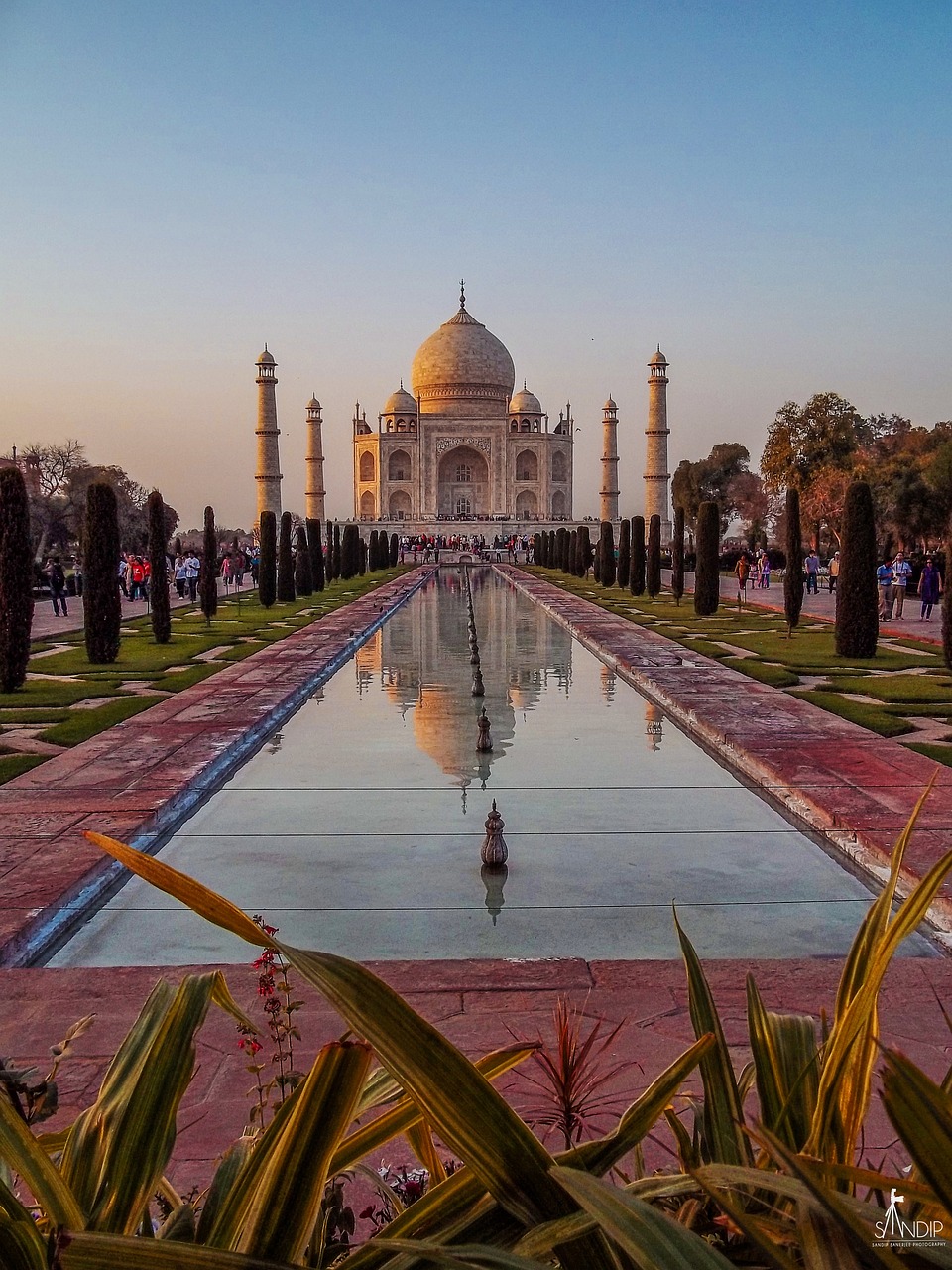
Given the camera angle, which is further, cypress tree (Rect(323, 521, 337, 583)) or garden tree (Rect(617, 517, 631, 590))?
cypress tree (Rect(323, 521, 337, 583))

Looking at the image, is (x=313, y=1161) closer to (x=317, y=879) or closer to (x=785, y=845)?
(x=317, y=879)

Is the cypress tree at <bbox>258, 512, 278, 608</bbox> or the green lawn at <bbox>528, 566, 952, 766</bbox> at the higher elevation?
the cypress tree at <bbox>258, 512, 278, 608</bbox>

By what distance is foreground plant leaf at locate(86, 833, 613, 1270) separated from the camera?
2.35ft

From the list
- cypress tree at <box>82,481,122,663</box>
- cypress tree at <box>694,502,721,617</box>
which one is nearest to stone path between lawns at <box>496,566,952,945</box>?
cypress tree at <box>82,481,122,663</box>

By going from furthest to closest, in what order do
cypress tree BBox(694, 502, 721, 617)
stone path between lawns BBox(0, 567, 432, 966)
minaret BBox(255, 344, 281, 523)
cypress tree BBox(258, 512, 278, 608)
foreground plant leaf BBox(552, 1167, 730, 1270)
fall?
1. minaret BBox(255, 344, 281, 523)
2. cypress tree BBox(258, 512, 278, 608)
3. cypress tree BBox(694, 502, 721, 617)
4. stone path between lawns BBox(0, 567, 432, 966)
5. foreground plant leaf BBox(552, 1167, 730, 1270)

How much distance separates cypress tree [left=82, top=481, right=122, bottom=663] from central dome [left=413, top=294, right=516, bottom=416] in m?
A: 36.4

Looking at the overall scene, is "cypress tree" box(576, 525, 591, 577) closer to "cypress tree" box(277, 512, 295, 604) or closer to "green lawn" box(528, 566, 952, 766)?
"cypress tree" box(277, 512, 295, 604)

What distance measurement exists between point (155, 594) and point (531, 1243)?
33.7 feet

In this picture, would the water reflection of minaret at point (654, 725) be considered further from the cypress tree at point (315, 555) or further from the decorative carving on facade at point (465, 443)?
the decorative carving on facade at point (465, 443)

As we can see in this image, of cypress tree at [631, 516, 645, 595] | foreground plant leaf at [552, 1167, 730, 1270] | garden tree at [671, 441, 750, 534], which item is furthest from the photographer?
garden tree at [671, 441, 750, 534]

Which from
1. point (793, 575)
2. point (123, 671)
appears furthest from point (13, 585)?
point (793, 575)

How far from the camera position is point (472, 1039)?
208 cm

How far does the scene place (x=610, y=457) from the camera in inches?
1641

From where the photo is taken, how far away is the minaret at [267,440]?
35.6 m
